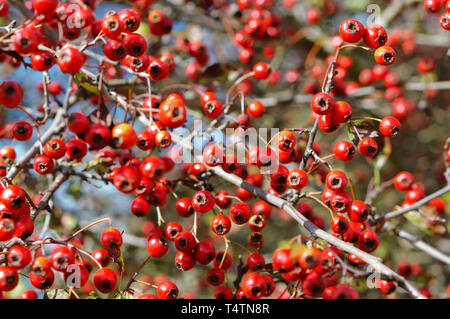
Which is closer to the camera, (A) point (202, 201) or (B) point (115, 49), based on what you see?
(B) point (115, 49)

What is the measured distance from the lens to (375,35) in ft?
7.41

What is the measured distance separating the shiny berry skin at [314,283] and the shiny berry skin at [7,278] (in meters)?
1.41

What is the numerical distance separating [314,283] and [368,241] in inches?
29.0

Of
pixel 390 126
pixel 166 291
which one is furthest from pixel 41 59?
pixel 390 126

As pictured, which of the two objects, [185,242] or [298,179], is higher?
[298,179]

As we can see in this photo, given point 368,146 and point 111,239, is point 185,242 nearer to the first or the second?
point 111,239

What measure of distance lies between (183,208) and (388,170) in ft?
11.9

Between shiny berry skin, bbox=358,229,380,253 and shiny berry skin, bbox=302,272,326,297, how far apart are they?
68 centimetres

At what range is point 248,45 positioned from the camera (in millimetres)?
4207

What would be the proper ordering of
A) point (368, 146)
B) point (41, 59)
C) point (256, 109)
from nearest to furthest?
point (41, 59) < point (368, 146) < point (256, 109)

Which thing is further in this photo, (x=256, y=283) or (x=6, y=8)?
(x=6, y=8)

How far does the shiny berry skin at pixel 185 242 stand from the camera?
2275 millimetres
